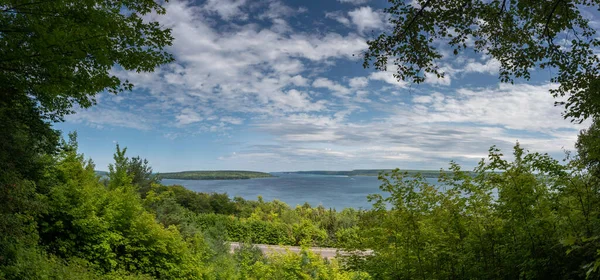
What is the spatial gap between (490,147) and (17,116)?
8532mm

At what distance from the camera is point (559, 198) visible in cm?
518

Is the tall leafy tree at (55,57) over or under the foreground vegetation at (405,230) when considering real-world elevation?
over

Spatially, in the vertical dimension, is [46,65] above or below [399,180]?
above

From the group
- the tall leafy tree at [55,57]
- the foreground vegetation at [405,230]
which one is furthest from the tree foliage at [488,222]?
the tall leafy tree at [55,57]

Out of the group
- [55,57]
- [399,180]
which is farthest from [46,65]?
[399,180]

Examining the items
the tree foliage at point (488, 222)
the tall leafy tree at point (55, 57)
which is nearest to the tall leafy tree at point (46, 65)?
the tall leafy tree at point (55, 57)

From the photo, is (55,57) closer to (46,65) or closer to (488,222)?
(46,65)

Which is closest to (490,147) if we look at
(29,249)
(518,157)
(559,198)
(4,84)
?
(518,157)

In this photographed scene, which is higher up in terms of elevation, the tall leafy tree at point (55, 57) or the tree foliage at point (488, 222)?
the tall leafy tree at point (55, 57)

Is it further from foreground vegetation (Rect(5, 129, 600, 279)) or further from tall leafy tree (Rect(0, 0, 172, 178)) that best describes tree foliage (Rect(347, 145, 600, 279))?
tall leafy tree (Rect(0, 0, 172, 178))

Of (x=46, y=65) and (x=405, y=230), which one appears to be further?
(x=405, y=230)

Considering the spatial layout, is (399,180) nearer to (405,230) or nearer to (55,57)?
(405,230)

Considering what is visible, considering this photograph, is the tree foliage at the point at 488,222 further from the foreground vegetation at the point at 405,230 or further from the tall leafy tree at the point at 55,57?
the tall leafy tree at the point at 55,57

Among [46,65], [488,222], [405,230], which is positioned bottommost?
[405,230]
